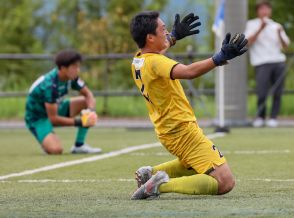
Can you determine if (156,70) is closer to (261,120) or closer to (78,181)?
(78,181)

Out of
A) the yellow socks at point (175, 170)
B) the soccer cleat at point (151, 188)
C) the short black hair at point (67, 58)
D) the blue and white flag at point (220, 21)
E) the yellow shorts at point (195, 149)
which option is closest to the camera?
the soccer cleat at point (151, 188)

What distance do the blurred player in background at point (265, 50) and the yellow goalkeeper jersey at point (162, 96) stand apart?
10.5 metres

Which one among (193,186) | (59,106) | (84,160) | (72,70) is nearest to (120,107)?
(59,106)

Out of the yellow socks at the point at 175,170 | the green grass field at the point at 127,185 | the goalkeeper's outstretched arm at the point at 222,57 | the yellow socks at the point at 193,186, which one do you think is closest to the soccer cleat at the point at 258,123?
the green grass field at the point at 127,185

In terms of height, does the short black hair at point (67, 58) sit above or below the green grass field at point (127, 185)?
above

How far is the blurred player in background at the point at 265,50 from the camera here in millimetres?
18281

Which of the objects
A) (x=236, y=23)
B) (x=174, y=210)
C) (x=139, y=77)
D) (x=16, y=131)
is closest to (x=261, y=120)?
(x=236, y=23)

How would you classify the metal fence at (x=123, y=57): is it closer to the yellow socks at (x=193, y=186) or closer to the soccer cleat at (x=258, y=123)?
the soccer cleat at (x=258, y=123)

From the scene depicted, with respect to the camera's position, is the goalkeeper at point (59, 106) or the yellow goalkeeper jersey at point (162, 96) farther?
the goalkeeper at point (59, 106)

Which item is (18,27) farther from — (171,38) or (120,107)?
(171,38)

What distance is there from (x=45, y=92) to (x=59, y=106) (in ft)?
1.74

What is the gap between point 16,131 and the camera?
18859 mm

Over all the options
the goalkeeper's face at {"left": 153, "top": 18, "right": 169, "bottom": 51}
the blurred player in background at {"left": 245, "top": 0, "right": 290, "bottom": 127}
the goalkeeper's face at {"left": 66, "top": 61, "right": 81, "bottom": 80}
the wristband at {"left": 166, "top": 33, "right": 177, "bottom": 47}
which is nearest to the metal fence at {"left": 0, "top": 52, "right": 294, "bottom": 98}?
the blurred player in background at {"left": 245, "top": 0, "right": 290, "bottom": 127}

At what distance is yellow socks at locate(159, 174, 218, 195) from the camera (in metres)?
7.68
